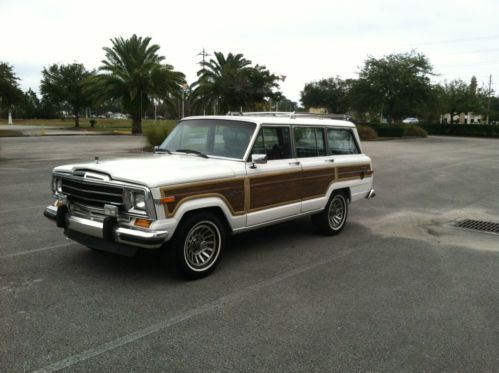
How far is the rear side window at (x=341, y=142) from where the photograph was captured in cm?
704

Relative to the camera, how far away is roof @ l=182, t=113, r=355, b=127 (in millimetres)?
5887

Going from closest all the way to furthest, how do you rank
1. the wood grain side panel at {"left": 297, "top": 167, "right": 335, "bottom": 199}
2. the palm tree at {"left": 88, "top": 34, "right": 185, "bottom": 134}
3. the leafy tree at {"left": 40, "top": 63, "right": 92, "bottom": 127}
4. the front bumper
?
the front bumper → the wood grain side panel at {"left": 297, "top": 167, "right": 335, "bottom": 199} → the palm tree at {"left": 88, "top": 34, "right": 185, "bottom": 134} → the leafy tree at {"left": 40, "top": 63, "right": 92, "bottom": 127}

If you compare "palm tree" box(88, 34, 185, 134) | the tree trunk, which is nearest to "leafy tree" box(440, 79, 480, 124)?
"palm tree" box(88, 34, 185, 134)

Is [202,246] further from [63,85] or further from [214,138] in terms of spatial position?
[63,85]

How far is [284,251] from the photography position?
6.19 metres

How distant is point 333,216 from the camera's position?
7.14 metres

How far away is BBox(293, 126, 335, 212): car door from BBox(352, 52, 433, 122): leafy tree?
35644 mm

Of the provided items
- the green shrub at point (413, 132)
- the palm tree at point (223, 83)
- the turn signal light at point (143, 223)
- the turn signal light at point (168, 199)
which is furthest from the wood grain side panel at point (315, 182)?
the green shrub at point (413, 132)

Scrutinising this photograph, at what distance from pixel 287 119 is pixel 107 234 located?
9.86ft

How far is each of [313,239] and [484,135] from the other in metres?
49.0

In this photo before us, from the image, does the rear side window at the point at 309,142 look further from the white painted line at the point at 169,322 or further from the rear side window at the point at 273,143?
the white painted line at the point at 169,322

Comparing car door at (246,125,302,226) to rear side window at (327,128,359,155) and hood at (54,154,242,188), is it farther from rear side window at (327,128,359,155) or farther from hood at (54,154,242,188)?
rear side window at (327,128,359,155)

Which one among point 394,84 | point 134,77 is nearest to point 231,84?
point 134,77

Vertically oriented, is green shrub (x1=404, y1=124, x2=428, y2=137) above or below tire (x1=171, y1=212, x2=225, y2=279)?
above
